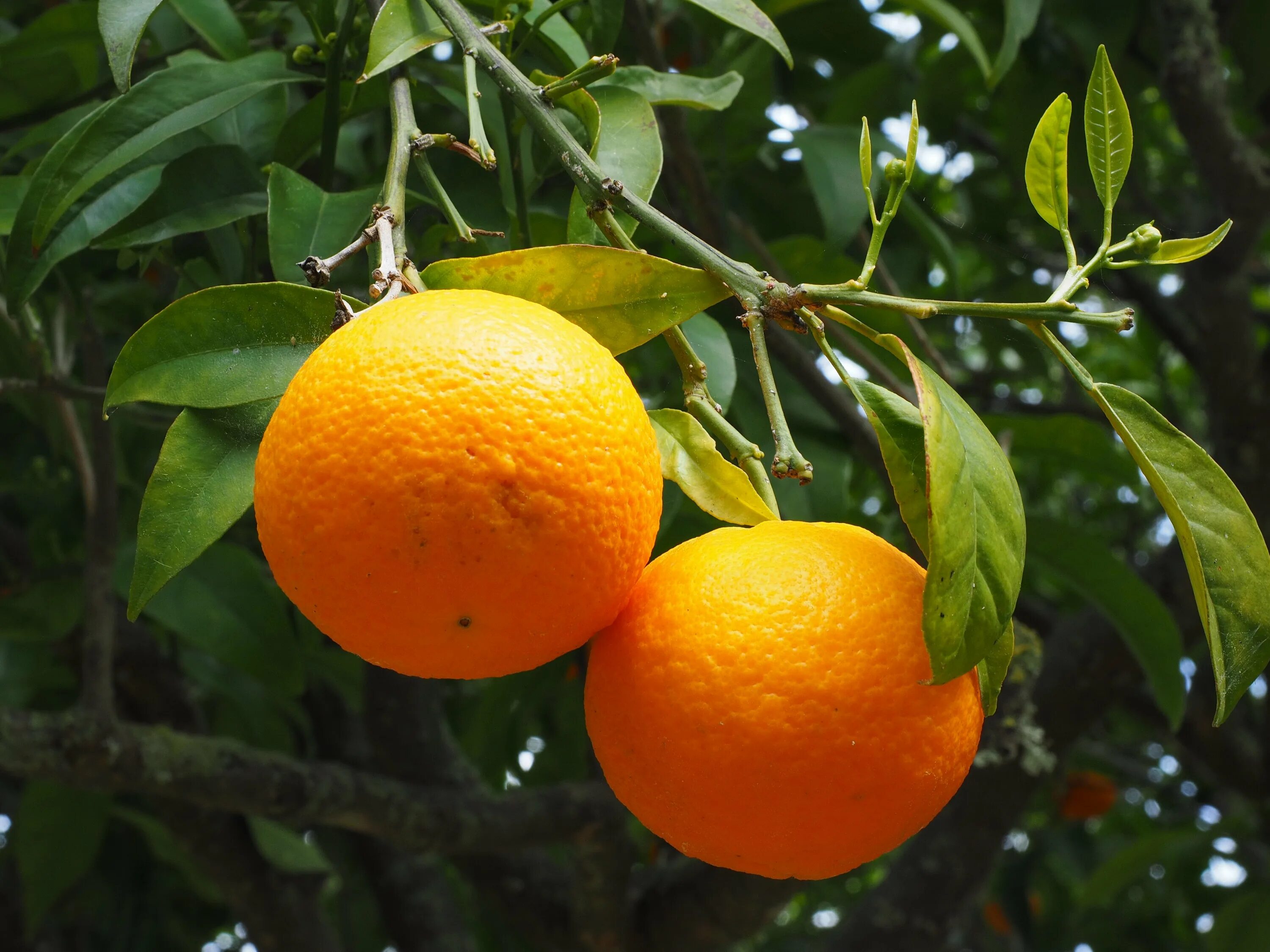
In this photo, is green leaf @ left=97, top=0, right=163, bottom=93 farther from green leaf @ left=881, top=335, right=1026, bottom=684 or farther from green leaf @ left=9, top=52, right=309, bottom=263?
green leaf @ left=881, top=335, right=1026, bottom=684

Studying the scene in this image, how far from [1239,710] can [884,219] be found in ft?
7.53

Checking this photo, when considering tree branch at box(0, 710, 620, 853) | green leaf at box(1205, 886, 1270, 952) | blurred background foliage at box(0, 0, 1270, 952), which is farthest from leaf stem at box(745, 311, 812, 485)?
green leaf at box(1205, 886, 1270, 952)

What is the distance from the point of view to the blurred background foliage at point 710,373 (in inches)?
39.1

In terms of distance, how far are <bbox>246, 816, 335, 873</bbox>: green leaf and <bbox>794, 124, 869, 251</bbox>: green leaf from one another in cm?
128

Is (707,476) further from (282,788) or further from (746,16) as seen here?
(282,788)

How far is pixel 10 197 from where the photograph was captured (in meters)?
0.85

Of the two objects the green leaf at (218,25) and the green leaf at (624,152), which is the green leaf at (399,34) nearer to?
the green leaf at (624,152)

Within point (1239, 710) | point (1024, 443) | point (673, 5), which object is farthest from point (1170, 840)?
point (673, 5)

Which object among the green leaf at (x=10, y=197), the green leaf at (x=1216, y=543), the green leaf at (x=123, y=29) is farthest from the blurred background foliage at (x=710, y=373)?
the green leaf at (x=1216, y=543)

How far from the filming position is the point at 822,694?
0.52m

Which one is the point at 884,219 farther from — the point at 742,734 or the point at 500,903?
the point at 500,903

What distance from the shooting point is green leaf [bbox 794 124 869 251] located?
3.74ft

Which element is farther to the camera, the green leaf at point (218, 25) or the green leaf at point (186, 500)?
the green leaf at point (218, 25)

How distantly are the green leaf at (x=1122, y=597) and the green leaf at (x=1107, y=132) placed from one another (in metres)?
0.80
